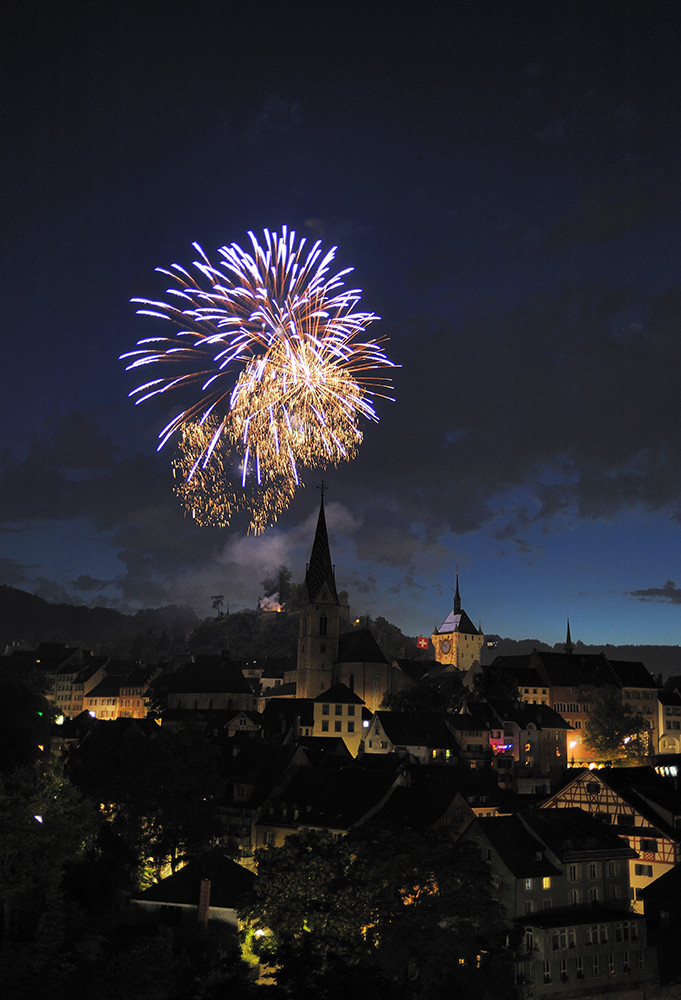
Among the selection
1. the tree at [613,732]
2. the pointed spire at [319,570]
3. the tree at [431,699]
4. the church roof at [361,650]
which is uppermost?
the pointed spire at [319,570]

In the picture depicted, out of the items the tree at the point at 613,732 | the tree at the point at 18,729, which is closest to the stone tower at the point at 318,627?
the tree at the point at 613,732

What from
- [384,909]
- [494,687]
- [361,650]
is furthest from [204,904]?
[361,650]

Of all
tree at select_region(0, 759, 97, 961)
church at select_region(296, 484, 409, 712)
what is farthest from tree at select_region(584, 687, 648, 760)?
tree at select_region(0, 759, 97, 961)

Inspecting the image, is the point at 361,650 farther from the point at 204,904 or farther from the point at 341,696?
the point at 204,904

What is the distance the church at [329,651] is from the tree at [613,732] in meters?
27.9

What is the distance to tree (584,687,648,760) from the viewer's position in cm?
10644

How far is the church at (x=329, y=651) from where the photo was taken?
416 feet

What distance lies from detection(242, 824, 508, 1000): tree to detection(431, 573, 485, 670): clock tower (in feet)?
471

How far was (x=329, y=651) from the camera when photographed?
131250 millimetres

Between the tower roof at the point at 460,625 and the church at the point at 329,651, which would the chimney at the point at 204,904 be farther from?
the tower roof at the point at 460,625

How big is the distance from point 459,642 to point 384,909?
149m

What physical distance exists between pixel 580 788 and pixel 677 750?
191 feet

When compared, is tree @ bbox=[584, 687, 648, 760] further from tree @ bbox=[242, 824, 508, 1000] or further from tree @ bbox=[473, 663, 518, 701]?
tree @ bbox=[242, 824, 508, 1000]

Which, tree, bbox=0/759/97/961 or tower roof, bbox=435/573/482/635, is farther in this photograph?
tower roof, bbox=435/573/482/635
